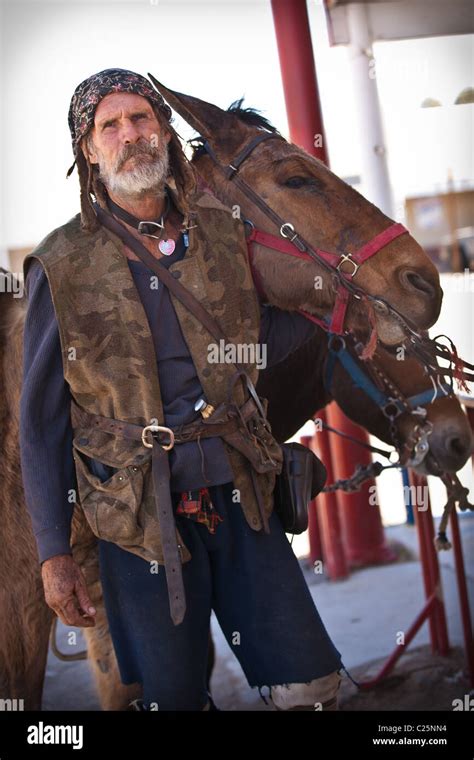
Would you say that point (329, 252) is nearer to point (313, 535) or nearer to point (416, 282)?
point (416, 282)

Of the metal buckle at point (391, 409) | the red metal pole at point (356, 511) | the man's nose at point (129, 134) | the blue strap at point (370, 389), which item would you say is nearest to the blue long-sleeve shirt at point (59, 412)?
the man's nose at point (129, 134)

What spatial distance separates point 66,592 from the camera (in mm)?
2480

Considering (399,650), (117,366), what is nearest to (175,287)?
(117,366)

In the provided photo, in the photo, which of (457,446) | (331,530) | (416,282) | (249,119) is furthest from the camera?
(331,530)

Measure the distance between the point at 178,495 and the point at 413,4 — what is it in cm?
436

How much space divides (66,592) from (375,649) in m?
3.03

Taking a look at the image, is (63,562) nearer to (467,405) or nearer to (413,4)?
(467,405)

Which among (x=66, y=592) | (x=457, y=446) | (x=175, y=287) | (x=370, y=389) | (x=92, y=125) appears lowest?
(x=66, y=592)

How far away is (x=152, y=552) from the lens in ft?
8.28

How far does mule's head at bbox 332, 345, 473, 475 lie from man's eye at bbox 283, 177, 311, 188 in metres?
0.81

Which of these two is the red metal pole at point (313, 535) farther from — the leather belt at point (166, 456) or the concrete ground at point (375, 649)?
the leather belt at point (166, 456)

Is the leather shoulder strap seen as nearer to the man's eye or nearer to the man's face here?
the man's face

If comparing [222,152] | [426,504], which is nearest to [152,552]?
[222,152]

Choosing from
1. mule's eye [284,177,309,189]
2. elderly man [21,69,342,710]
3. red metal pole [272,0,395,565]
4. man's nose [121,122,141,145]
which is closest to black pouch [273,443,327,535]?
elderly man [21,69,342,710]
